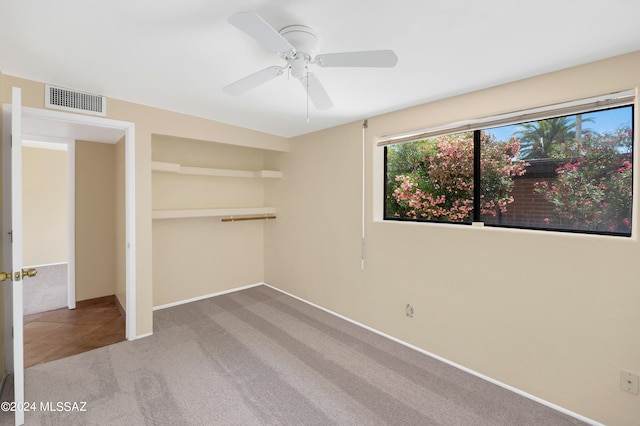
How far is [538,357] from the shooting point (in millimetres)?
2068

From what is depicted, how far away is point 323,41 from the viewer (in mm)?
1660

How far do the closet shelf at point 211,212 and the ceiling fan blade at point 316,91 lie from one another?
238cm

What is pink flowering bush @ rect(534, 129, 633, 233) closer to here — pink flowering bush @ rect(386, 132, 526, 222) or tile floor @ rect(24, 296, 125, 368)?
pink flowering bush @ rect(386, 132, 526, 222)

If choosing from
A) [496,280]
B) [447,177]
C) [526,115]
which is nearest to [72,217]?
[447,177]

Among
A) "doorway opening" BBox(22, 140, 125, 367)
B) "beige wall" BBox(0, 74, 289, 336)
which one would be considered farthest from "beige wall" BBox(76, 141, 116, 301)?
"beige wall" BBox(0, 74, 289, 336)

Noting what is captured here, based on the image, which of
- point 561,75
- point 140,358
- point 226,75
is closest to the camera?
point 561,75

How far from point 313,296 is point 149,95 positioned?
2.90 meters

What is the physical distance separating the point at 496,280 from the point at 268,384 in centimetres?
194

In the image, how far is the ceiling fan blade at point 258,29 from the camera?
3.71 feet

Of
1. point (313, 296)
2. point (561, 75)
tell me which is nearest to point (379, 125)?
point (561, 75)

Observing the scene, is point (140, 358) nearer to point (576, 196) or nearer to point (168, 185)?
point (168, 185)

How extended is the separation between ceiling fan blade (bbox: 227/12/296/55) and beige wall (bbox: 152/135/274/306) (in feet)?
9.47

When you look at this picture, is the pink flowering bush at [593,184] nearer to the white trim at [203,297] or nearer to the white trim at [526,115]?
the white trim at [526,115]

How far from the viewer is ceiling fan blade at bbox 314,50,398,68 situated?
1.40 m
